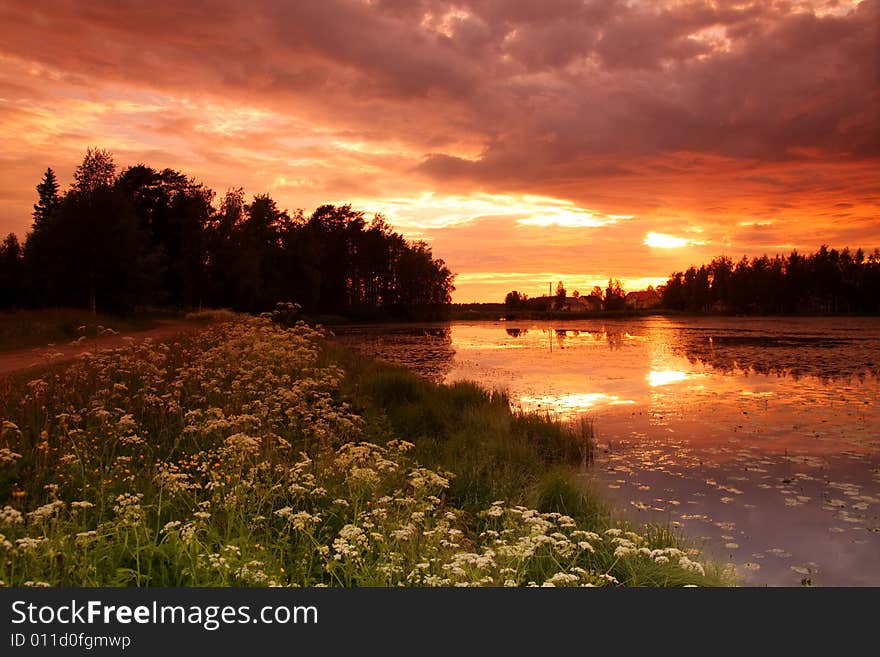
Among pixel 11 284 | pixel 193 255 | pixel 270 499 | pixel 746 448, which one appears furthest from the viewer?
pixel 193 255

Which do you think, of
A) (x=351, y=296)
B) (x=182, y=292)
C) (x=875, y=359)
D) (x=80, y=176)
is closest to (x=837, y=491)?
(x=875, y=359)

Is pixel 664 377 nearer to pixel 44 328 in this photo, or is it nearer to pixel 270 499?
pixel 270 499

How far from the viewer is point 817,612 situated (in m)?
5.10

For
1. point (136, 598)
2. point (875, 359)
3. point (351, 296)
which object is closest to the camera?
point (136, 598)

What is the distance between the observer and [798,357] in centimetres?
3188

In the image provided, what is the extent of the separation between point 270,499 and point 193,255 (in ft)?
204

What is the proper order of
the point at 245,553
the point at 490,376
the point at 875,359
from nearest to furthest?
the point at 245,553, the point at 490,376, the point at 875,359

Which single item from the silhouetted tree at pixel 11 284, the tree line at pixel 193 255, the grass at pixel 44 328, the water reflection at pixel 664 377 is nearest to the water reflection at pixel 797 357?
the water reflection at pixel 664 377

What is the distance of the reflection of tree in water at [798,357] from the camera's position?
85.9 ft

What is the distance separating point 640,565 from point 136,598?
5100 millimetres

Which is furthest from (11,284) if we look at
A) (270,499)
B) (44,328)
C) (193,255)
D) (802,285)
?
(802,285)

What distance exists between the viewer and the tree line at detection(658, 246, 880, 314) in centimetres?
11356

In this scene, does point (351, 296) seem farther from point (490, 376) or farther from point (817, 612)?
point (817, 612)

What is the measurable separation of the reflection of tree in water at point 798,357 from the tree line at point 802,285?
275 ft
